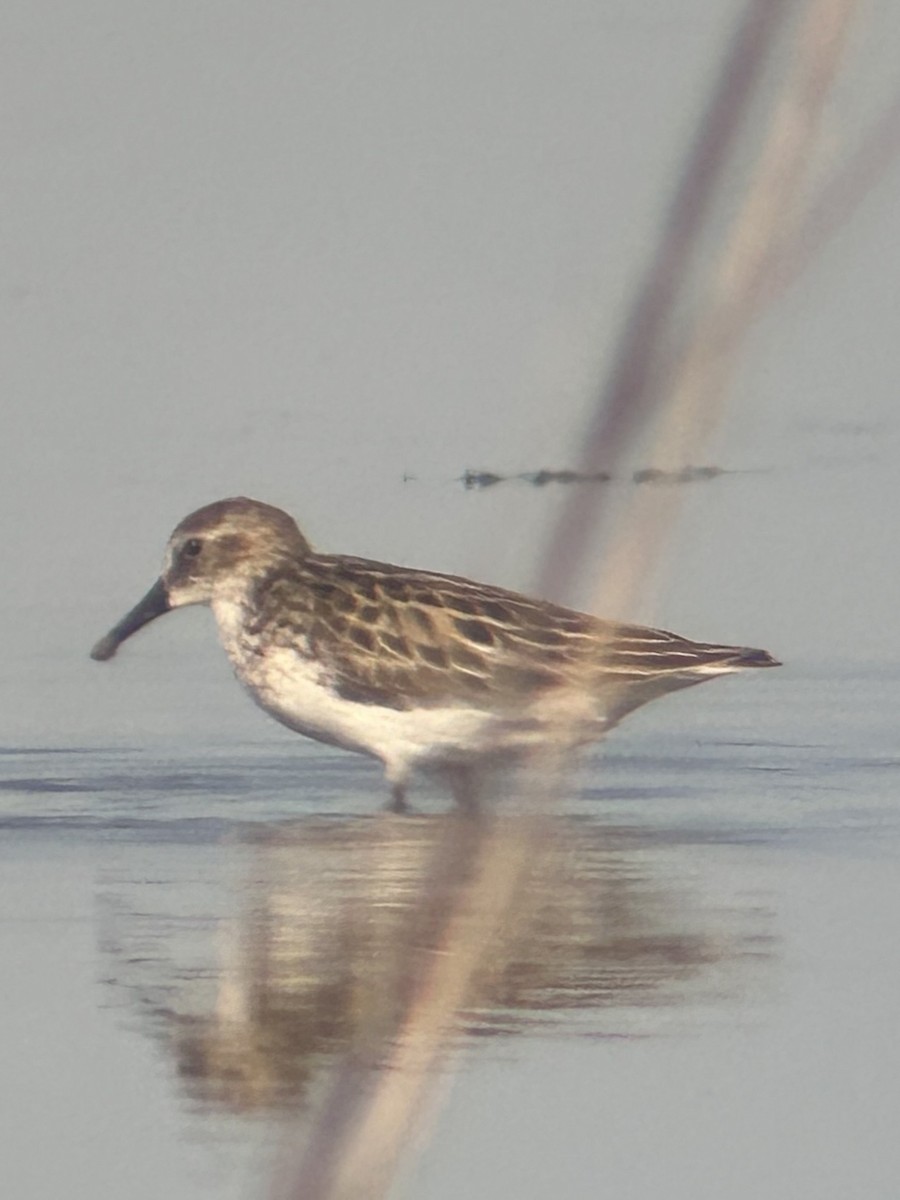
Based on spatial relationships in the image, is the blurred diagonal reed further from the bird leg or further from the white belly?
the white belly

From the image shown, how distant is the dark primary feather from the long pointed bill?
0.35 m

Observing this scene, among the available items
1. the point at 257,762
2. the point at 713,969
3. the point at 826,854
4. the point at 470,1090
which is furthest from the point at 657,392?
the point at 257,762

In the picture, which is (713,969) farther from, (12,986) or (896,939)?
(12,986)

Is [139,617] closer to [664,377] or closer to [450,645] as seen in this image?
[450,645]

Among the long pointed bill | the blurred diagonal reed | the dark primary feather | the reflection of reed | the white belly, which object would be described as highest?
the blurred diagonal reed

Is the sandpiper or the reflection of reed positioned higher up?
the reflection of reed

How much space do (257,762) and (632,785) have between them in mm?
804

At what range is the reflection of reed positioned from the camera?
277 cm

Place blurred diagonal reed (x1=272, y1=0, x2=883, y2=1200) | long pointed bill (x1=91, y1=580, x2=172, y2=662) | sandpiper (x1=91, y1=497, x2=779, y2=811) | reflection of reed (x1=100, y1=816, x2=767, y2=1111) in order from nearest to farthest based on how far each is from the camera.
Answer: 1. blurred diagonal reed (x1=272, y1=0, x2=883, y2=1200)
2. reflection of reed (x1=100, y1=816, x2=767, y2=1111)
3. sandpiper (x1=91, y1=497, x2=779, y2=811)
4. long pointed bill (x1=91, y1=580, x2=172, y2=662)

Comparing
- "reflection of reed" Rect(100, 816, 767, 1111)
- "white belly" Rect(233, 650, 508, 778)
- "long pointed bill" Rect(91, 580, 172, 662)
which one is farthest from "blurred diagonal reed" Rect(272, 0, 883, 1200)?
"long pointed bill" Rect(91, 580, 172, 662)

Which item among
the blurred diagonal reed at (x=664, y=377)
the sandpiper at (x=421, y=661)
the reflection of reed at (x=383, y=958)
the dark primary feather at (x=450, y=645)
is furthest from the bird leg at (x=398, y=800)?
the blurred diagonal reed at (x=664, y=377)

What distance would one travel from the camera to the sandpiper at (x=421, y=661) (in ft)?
15.3

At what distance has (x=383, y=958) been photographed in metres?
3.18

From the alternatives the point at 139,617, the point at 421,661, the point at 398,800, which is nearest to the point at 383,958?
the point at 398,800
